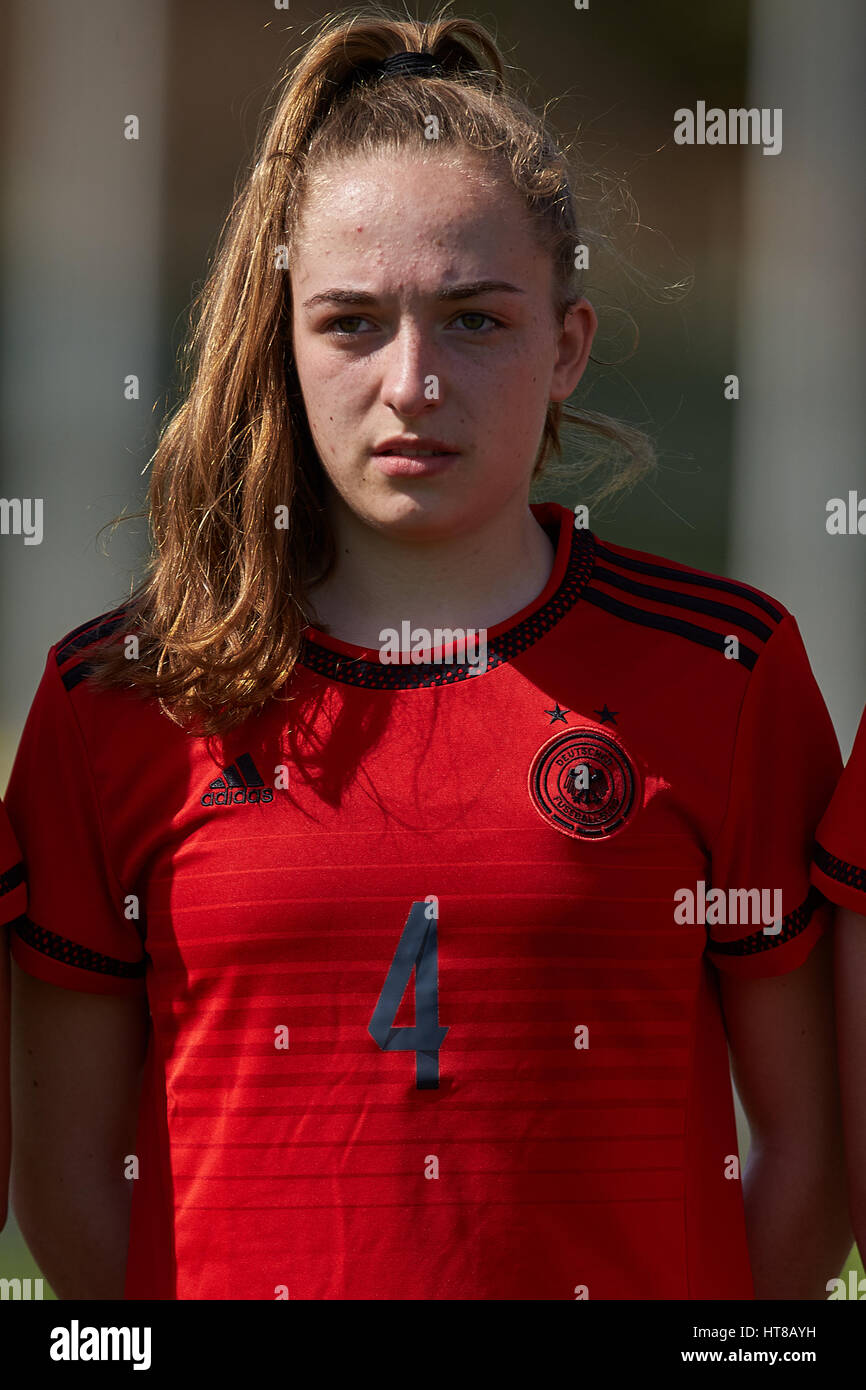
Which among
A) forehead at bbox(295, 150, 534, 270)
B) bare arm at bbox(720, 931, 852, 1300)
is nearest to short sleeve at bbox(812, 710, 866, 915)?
bare arm at bbox(720, 931, 852, 1300)

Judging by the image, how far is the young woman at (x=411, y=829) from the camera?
5.64 feet

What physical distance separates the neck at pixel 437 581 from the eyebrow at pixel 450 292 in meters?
0.26

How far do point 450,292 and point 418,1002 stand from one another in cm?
75

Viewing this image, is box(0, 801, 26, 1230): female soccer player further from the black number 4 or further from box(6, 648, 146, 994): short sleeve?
the black number 4

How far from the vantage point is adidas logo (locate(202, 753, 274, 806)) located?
180 centimetres

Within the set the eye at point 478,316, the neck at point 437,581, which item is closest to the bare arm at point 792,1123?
the neck at point 437,581

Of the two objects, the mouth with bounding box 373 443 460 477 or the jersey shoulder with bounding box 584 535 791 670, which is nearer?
the mouth with bounding box 373 443 460 477

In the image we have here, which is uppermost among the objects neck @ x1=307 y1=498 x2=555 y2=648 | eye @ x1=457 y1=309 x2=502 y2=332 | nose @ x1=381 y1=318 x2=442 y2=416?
eye @ x1=457 y1=309 x2=502 y2=332

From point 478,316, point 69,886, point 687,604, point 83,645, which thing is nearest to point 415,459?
point 478,316

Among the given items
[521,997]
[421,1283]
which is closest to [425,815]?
[521,997]

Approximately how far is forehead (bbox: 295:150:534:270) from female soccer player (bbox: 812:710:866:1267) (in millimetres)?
676

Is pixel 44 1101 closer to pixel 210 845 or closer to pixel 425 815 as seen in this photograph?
pixel 210 845

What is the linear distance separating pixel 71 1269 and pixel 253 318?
114 centimetres

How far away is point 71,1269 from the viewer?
1950mm
